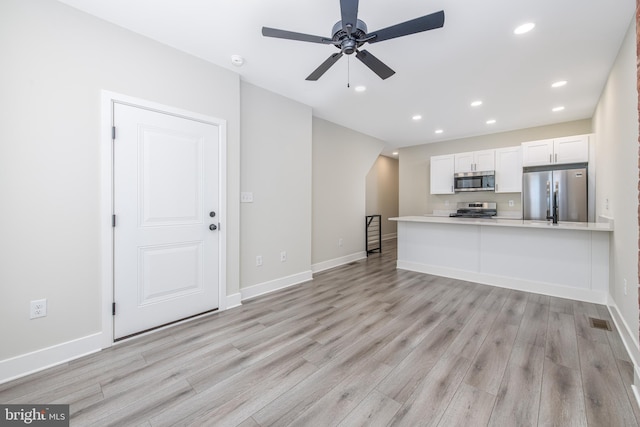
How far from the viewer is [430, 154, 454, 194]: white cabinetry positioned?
580 centimetres

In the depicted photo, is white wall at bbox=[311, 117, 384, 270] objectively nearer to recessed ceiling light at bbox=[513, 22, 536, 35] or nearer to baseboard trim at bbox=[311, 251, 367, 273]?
baseboard trim at bbox=[311, 251, 367, 273]

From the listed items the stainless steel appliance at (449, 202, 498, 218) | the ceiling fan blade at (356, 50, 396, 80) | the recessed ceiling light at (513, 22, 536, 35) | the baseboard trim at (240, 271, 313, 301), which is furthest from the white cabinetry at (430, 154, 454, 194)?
the ceiling fan blade at (356, 50, 396, 80)

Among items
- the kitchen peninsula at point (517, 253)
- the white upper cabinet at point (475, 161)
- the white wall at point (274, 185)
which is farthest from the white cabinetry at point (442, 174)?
the white wall at point (274, 185)

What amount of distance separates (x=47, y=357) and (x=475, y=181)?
21.7ft

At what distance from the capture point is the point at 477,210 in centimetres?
560

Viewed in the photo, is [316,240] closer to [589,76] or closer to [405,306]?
[405,306]

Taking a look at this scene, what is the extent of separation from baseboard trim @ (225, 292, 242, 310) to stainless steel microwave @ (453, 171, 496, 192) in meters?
5.03

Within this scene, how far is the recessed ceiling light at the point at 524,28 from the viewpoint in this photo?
2.21 metres

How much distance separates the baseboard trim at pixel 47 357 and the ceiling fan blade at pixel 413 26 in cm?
329

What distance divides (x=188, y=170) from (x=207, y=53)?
1.24 meters

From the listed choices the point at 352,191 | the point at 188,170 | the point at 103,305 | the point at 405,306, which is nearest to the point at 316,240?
the point at 352,191

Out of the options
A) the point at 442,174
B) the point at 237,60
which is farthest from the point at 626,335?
the point at 237,60

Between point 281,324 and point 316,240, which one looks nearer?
point 281,324

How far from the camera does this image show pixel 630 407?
1.50 metres
